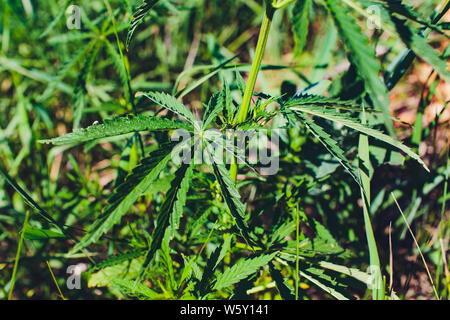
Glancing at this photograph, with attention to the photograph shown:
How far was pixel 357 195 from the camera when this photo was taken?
1.57m

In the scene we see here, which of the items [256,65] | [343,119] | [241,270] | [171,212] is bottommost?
[241,270]

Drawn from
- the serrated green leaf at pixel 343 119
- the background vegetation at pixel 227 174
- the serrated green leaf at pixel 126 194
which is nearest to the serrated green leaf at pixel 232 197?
the background vegetation at pixel 227 174

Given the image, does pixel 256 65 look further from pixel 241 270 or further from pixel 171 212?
pixel 241 270

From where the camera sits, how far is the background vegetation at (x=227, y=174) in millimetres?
934

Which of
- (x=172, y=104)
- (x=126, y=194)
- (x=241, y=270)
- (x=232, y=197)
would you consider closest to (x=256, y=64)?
(x=172, y=104)

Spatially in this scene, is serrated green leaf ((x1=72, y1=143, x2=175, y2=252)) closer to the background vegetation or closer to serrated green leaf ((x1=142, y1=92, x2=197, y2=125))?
the background vegetation

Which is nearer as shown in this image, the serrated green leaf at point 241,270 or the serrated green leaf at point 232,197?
the serrated green leaf at point 232,197

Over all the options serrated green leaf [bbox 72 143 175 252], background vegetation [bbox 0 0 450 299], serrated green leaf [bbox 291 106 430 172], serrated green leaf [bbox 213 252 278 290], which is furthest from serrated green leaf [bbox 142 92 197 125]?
serrated green leaf [bbox 213 252 278 290]

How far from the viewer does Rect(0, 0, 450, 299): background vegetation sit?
934 millimetres

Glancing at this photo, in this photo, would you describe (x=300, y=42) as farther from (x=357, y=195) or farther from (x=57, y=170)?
(x=57, y=170)

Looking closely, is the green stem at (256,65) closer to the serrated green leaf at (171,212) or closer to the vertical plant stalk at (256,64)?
the vertical plant stalk at (256,64)

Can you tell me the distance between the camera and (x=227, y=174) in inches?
→ 34.2

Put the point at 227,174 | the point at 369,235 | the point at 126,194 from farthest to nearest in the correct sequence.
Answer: the point at 369,235 → the point at 227,174 → the point at 126,194
